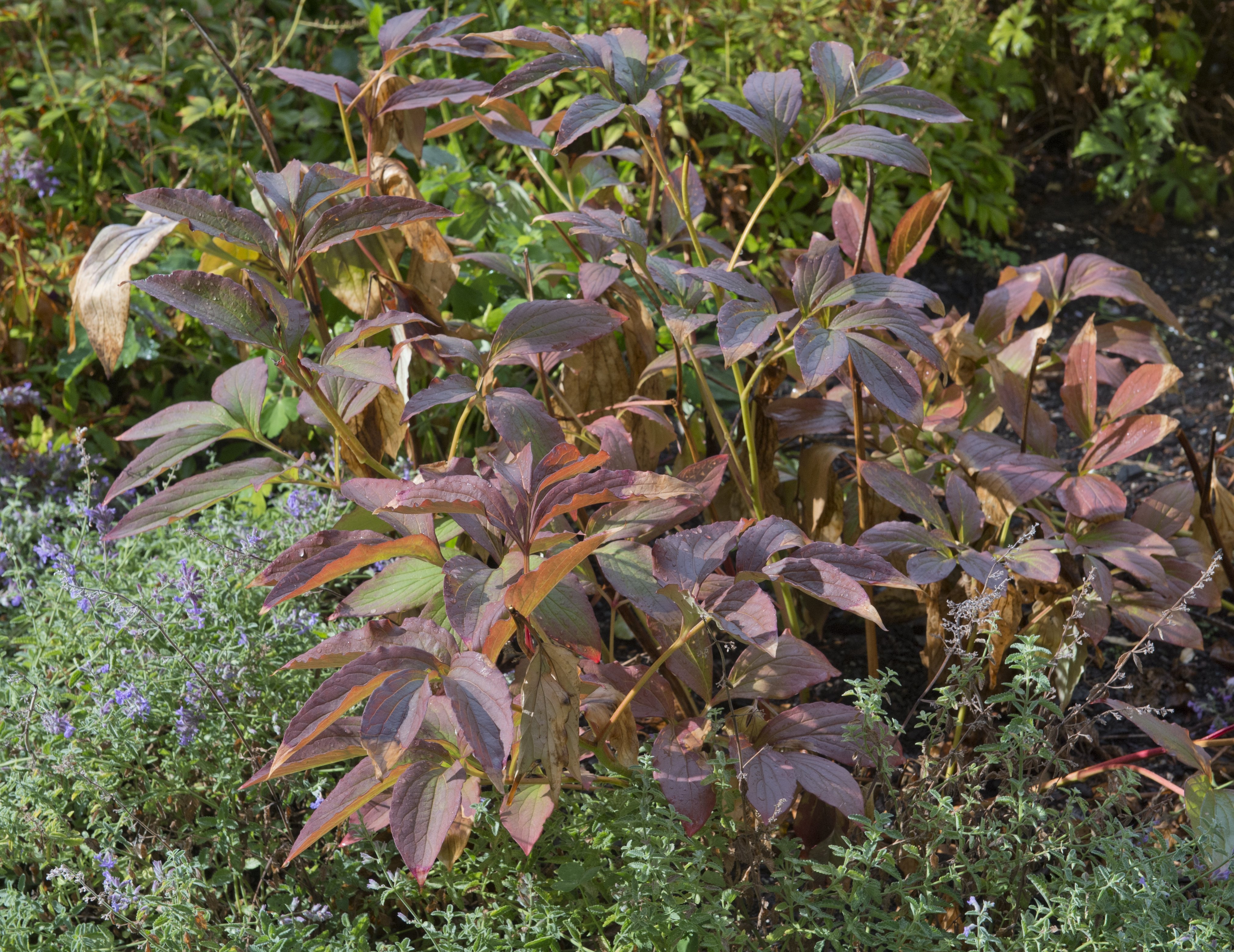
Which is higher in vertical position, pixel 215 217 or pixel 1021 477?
pixel 215 217

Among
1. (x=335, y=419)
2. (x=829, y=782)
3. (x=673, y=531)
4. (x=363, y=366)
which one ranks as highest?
(x=363, y=366)

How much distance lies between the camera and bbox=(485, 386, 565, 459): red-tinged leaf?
1.41m

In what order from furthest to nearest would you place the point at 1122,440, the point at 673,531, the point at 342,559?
1. the point at 673,531
2. the point at 1122,440
3. the point at 342,559

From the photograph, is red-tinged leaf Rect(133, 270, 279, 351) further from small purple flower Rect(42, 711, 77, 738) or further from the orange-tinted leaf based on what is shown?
small purple flower Rect(42, 711, 77, 738)

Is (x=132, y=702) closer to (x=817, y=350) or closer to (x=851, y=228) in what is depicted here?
(x=817, y=350)

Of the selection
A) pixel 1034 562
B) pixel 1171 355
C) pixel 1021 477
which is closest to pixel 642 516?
pixel 1034 562

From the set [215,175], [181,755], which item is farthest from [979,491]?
[215,175]

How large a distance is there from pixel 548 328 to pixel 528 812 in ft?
2.19

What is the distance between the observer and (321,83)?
5.79 ft

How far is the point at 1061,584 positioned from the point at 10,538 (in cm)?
220

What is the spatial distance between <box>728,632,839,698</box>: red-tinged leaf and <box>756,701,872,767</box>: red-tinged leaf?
39 mm

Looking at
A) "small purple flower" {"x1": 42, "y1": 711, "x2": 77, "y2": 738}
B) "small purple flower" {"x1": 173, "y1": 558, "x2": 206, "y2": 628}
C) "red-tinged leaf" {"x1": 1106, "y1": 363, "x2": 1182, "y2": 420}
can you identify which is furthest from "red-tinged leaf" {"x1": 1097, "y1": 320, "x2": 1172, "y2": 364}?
"small purple flower" {"x1": 42, "y1": 711, "x2": 77, "y2": 738}

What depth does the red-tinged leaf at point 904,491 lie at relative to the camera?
1591 mm

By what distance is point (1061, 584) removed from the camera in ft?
5.65
